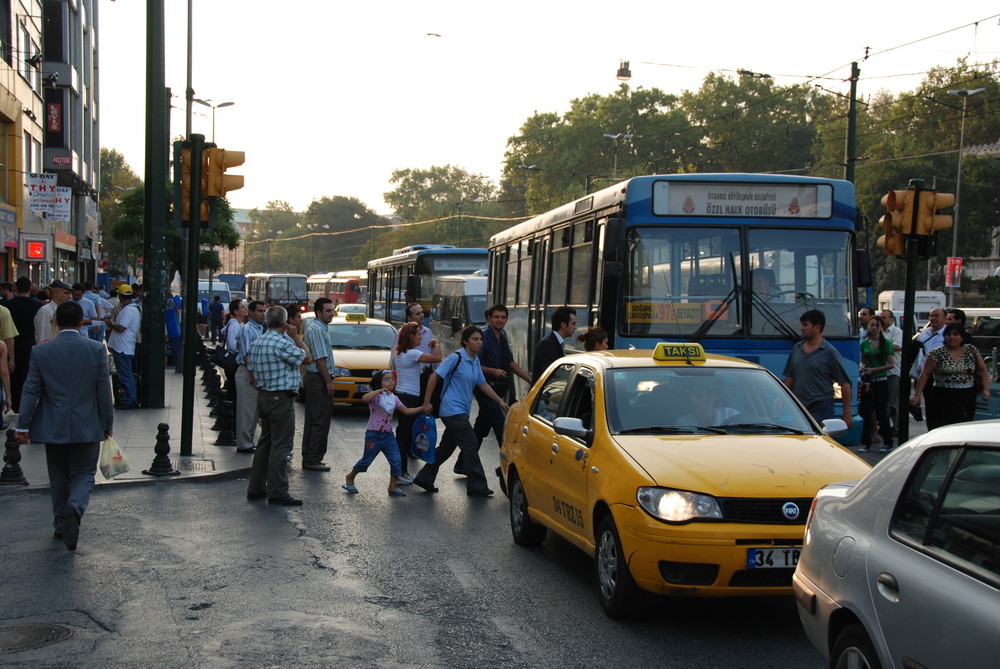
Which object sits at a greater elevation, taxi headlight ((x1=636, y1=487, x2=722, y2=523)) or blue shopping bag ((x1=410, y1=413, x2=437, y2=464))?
taxi headlight ((x1=636, y1=487, x2=722, y2=523))

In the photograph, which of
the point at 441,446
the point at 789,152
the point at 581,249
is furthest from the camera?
the point at 789,152

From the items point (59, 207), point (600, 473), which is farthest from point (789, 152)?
point (600, 473)

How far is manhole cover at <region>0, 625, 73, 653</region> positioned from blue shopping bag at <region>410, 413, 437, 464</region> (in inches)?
204

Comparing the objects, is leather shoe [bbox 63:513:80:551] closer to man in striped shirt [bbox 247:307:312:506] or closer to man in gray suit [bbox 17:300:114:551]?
man in gray suit [bbox 17:300:114:551]

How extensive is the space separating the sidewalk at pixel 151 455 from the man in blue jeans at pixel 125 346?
333 mm

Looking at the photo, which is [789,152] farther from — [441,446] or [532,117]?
[441,446]

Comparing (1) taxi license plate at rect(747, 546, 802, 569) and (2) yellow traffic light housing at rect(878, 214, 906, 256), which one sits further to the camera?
Answer: (2) yellow traffic light housing at rect(878, 214, 906, 256)

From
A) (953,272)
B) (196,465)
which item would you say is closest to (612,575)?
(196,465)

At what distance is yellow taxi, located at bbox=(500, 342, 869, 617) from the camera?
19.4ft

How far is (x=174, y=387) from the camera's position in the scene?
872 inches

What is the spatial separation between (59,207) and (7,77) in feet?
13.2

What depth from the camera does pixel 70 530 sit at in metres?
7.90

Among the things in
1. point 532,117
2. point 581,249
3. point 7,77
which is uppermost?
point 532,117

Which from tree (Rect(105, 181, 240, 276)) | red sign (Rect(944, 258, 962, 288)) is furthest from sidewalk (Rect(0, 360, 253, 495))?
red sign (Rect(944, 258, 962, 288))
